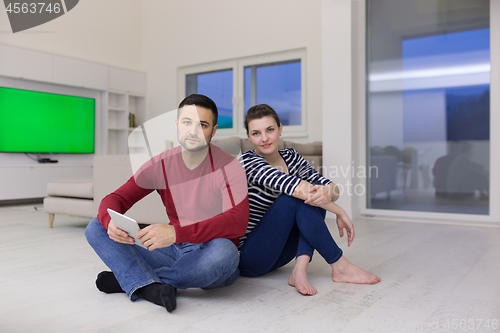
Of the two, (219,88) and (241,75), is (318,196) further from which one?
(219,88)

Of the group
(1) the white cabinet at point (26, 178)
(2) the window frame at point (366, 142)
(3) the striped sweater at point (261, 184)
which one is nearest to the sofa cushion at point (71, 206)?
(3) the striped sweater at point (261, 184)

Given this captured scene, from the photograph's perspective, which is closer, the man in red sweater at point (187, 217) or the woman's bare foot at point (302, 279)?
the man in red sweater at point (187, 217)

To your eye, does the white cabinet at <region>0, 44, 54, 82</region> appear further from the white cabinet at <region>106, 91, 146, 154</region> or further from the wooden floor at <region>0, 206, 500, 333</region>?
the wooden floor at <region>0, 206, 500, 333</region>

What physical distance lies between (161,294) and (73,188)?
210cm

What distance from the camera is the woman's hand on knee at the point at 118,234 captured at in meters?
1.29

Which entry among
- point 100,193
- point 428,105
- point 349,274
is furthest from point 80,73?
point 349,274

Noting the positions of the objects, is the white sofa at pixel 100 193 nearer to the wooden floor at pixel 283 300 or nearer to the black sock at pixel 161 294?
the wooden floor at pixel 283 300

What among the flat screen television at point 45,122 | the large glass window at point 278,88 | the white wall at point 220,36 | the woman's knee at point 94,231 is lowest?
the woman's knee at point 94,231

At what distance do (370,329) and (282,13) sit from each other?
4.75 metres

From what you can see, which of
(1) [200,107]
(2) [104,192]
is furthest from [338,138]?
(1) [200,107]

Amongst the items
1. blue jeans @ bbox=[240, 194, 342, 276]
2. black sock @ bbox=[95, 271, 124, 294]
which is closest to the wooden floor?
black sock @ bbox=[95, 271, 124, 294]

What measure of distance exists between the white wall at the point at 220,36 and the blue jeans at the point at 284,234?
355 cm

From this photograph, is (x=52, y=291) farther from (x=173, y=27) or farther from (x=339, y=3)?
(x=173, y=27)

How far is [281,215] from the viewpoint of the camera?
1534 mm
